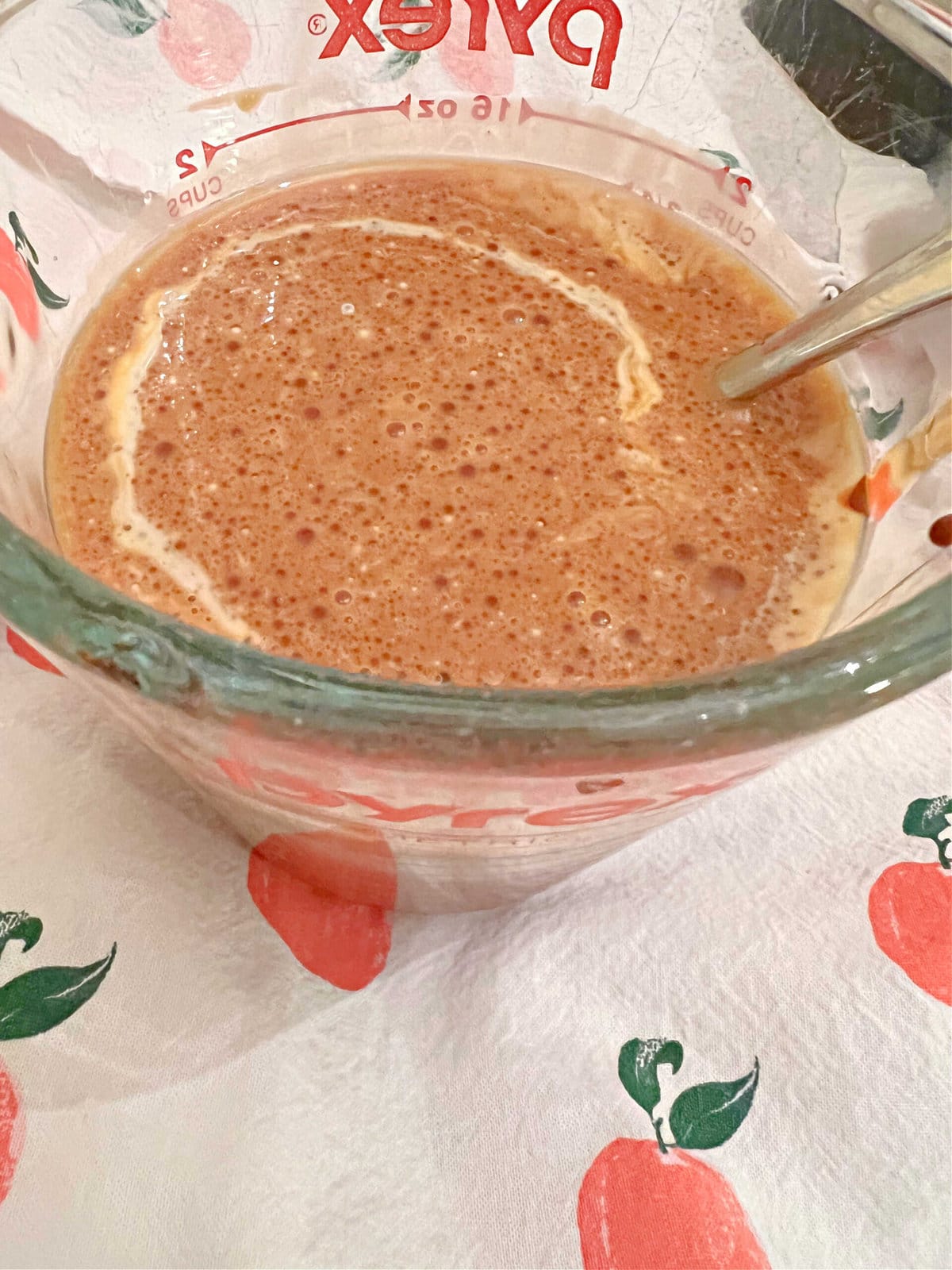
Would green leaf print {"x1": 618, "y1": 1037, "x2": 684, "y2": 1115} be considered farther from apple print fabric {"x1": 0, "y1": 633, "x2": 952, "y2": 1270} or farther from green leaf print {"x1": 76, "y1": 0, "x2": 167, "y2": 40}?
green leaf print {"x1": 76, "y1": 0, "x2": 167, "y2": 40}

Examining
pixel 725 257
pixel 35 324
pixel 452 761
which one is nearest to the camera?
pixel 452 761

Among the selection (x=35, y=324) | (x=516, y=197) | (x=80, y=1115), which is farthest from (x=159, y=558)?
(x=516, y=197)

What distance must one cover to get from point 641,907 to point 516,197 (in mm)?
527

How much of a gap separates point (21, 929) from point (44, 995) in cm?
4

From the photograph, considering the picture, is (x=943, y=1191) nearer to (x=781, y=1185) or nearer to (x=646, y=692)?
(x=781, y=1185)

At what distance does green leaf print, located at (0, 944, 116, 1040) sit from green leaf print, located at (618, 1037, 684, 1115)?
0.87 feet

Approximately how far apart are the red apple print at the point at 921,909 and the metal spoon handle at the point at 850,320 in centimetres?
28

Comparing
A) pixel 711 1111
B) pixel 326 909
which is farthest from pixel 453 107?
pixel 711 1111

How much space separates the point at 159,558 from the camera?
55 centimetres

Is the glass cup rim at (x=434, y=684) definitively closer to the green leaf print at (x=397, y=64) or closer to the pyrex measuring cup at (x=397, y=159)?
the pyrex measuring cup at (x=397, y=159)

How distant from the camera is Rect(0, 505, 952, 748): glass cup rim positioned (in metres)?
0.27

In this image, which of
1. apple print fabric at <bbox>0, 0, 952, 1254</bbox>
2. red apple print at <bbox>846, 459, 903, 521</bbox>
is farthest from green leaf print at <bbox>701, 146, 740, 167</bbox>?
red apple print at <bbox>846, 459, 903, 521</bbox>

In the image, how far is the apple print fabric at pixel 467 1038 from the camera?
452 millimetres

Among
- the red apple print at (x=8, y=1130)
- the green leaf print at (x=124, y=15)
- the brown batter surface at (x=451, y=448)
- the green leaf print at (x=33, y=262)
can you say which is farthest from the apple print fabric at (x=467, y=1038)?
the green leaf print at (x=124, y=15)
